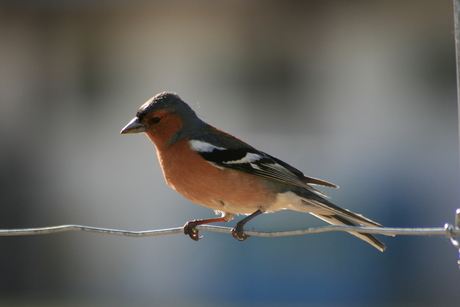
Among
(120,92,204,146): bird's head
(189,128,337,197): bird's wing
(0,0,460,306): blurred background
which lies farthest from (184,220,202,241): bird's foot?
(0,0,460,306): blurred background

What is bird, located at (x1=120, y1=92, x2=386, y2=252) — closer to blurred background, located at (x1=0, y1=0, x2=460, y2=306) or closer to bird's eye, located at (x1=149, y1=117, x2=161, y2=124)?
bird's eye, located at (x1=149, y1=117, x2=161, y2=124)

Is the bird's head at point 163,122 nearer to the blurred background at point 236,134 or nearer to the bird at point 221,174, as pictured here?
the bird at point 221,174

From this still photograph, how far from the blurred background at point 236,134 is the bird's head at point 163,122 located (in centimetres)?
502

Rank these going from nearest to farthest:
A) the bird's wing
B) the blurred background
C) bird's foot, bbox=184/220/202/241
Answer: bird's foot, bbox=184/220/202/241, the bird's wing, the blurred background

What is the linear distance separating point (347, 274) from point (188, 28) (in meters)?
4.41

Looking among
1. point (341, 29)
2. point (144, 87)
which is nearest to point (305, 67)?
point (341, 29)

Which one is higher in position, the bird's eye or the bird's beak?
the bird's eye

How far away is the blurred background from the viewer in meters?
10.3

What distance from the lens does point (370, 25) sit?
10719 millimetres

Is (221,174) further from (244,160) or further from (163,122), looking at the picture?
(163,122)

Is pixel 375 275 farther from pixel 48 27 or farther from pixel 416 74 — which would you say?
pixel 48 27

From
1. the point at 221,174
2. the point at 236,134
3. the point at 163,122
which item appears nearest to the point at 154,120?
the point at 163,122

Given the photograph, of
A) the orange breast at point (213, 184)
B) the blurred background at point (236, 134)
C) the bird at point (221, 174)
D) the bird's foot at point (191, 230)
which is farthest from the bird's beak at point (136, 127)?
the blurred background at point (236, 134)

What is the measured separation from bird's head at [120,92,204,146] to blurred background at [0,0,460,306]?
5016 millimetres
